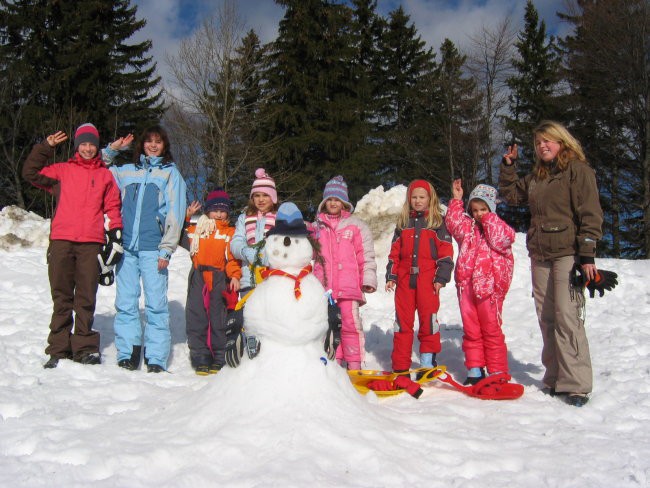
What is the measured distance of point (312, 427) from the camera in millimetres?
2854

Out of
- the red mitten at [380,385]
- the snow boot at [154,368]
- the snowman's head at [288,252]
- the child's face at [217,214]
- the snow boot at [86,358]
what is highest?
the child's face at [217,214]

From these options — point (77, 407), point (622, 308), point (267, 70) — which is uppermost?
point (267, 70)

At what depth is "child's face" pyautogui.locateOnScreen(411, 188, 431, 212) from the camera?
4988 mm

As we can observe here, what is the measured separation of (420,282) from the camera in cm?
491

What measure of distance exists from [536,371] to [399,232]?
187 cm

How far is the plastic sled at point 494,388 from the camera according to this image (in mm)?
→ 4070

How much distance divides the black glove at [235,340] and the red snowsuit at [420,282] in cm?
196

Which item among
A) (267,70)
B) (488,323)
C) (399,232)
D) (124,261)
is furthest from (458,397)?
(267,70)

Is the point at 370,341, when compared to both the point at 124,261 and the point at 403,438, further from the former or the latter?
the point at 403,438

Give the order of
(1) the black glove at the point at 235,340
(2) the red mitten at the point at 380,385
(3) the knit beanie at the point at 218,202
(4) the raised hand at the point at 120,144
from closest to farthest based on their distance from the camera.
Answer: (1) the black glove at the point at 235,340, (2) the red mitten at the point at 380,385, (4) the raised hand at the point at 120,144, (3) the knit beanie at the point at 218,202

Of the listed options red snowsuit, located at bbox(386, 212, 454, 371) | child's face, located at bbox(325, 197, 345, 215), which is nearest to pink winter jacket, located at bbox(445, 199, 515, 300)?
red snowsuit, located at bbox(386, 212, 454, 371)

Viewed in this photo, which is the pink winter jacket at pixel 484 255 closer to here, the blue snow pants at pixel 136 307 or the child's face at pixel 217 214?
the child's face at pixel 217 214

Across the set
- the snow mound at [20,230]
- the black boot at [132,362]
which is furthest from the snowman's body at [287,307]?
the snow mound at [20,230]

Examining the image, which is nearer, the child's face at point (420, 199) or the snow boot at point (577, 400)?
the snow boot at point (577, 400)
